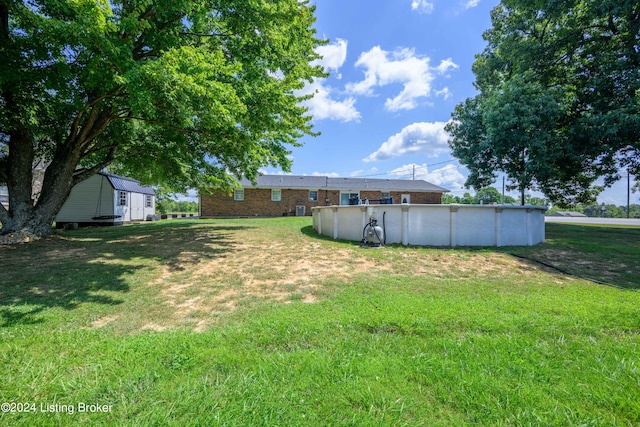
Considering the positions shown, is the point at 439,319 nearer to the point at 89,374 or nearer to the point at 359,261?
the point at 359,261

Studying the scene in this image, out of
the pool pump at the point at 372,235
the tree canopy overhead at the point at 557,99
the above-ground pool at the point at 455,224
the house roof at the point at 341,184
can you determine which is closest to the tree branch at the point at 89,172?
the above-ground pool at the point at 455,224

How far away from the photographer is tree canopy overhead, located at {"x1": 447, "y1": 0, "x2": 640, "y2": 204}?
10.8 metres

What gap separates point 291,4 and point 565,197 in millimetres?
19725

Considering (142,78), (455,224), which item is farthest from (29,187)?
(455,224)

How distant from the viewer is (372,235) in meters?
7.84

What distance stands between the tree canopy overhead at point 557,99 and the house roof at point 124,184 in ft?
71.4

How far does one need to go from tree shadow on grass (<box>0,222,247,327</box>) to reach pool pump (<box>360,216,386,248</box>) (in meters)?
4.16

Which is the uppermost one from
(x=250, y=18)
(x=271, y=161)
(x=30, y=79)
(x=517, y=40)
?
(x=517, y=40)

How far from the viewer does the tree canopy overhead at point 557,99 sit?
424 inches

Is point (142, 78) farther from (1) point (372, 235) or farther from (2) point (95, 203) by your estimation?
(2) point (95, 203)

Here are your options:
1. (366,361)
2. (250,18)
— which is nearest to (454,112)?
(250,18)

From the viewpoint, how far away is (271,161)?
1165 cm

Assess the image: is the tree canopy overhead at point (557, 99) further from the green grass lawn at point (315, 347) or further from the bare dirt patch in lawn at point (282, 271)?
the green grass lawn at point (315, 347)

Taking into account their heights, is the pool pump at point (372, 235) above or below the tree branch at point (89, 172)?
below
